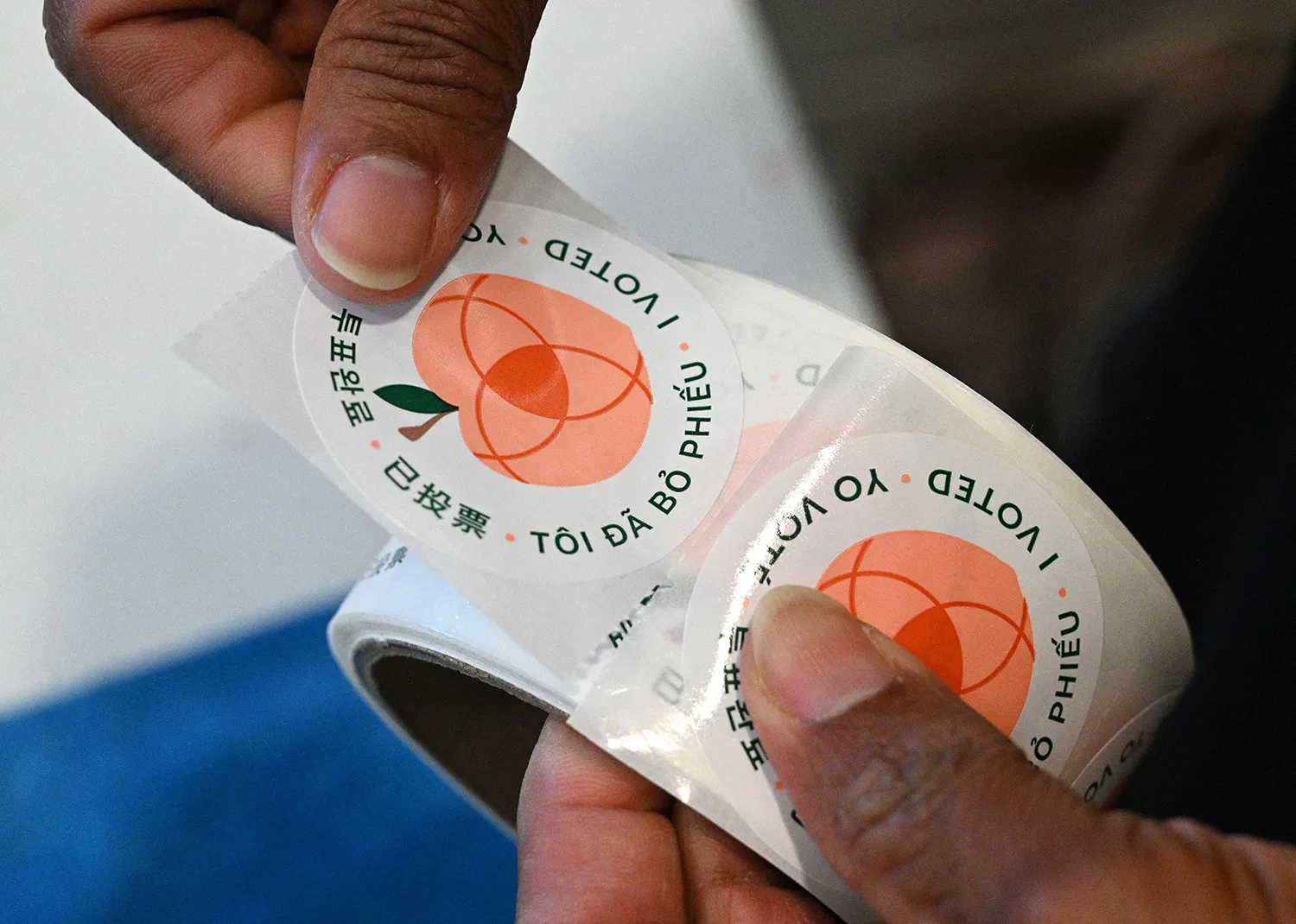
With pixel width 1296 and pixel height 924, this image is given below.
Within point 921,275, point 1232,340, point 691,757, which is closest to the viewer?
point 691,757

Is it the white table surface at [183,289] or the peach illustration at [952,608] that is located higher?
the peach illustration at [952,608]

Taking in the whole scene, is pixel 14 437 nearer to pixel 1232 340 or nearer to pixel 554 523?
pixel 554 523

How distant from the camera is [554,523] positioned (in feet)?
1.46

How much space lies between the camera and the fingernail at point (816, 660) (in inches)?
15.4

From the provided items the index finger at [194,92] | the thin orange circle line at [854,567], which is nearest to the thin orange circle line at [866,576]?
the thin orange circle line at [854,567]

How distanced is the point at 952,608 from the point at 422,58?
12.9 inches

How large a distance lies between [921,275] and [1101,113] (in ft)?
0.64

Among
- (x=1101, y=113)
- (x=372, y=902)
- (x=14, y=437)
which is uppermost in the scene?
(x=1101, y=113)

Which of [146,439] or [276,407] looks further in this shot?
[146,439]

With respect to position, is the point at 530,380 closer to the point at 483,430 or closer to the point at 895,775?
the point at 483,430

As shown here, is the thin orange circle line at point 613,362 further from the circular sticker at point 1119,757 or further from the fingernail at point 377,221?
the circular sticker at point 1119,757

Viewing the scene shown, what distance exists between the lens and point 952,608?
17.2 inches

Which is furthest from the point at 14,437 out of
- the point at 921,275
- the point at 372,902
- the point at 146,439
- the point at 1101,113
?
the point at 1101,113

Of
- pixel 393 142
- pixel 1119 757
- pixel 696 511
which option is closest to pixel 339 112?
pixel 393 142
